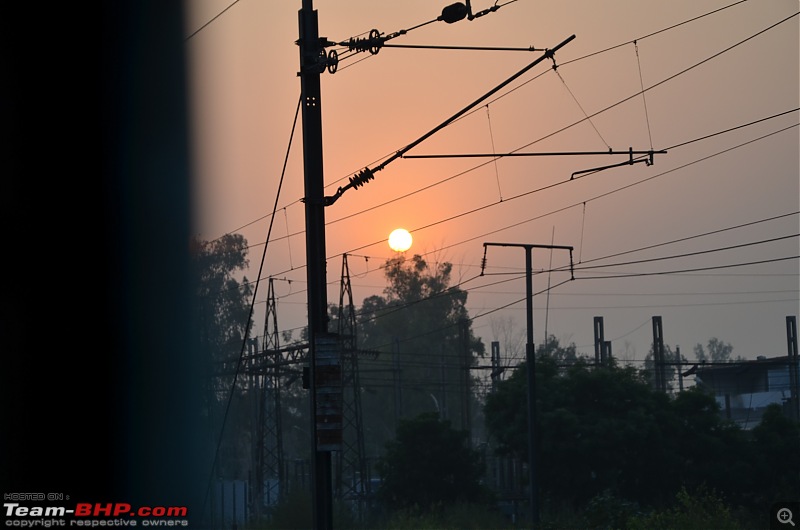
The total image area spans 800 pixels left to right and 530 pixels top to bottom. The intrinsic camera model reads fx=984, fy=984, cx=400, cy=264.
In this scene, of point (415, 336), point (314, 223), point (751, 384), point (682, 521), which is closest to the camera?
point (314, 223)

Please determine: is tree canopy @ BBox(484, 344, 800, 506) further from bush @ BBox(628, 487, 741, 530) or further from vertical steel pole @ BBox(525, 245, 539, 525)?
bush @ BBox(628, 487, 741, 530)

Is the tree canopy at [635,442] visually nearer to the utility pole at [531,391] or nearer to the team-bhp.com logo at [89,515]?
the utility pole at [531,391]

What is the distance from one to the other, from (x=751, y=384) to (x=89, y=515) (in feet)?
227

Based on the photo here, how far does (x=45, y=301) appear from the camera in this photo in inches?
1261

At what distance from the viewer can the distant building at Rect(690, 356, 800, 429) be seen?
81250 mm

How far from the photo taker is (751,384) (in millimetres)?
85625

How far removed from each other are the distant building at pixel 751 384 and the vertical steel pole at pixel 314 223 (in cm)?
6725

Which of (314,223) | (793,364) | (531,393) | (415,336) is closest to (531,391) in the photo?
(531,393)

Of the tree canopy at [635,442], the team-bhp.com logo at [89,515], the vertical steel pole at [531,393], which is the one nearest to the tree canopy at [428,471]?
the tree canopy at [635,442]

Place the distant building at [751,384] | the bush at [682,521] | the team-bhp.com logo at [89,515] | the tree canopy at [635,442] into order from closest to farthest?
the bush at [682,521] → the team-bhp.com logo at [89,515] → the tree canopy at [635,442] → the distant building at [751,384]

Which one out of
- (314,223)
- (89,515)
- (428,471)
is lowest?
(428,471)

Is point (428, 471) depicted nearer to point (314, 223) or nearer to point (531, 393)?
point (531, 393)

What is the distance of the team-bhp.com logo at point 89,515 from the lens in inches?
996

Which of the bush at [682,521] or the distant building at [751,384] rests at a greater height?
the distant building at [751,384]
